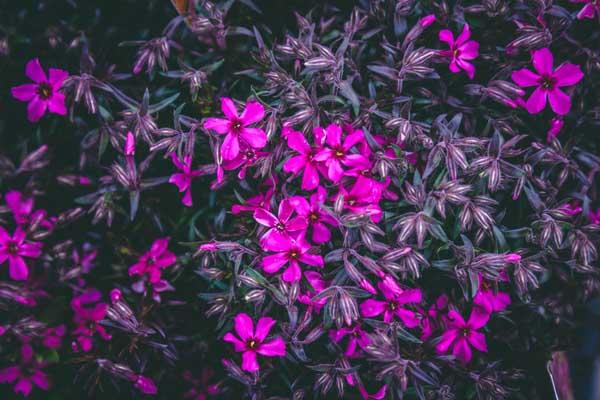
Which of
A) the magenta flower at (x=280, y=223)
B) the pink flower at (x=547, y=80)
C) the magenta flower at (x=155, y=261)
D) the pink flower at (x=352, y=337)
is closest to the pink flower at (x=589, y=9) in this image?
the pink flower at (x=547, y=80)

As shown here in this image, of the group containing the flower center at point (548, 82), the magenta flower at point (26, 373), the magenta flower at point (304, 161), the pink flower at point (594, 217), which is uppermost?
the flower center at point (548, 82)

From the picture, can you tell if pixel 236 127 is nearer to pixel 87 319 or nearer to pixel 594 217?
pixel 87 319

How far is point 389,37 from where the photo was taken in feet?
5.77

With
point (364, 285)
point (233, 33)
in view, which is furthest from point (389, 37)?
point (364, 285)

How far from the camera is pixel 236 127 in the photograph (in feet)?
4.76

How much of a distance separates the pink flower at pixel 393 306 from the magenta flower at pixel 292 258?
0.20m

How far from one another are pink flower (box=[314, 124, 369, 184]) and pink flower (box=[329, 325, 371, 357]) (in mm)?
446

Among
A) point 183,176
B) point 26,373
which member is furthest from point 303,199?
point 26,373

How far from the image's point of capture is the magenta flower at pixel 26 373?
5.74 feet

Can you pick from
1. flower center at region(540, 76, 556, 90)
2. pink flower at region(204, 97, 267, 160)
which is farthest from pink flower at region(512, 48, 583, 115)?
pink flower at region(204, 97, 267, 160)

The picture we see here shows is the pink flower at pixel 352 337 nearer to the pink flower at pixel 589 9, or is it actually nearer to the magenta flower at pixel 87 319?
the magenta flower at pixel 87 319

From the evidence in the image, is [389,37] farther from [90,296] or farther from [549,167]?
[90,296]

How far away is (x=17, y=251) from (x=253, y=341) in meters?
0.85

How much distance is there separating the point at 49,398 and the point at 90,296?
0.42 meters
